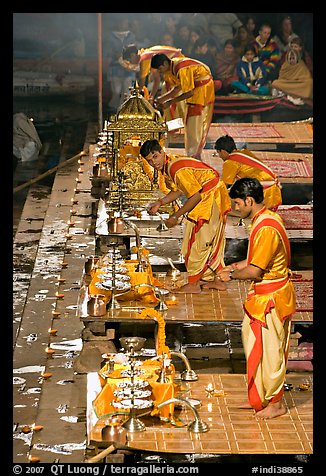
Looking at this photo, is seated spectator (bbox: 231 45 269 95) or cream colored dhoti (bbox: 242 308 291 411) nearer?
cream colored dhoti (bbox: 242 308 291 411)

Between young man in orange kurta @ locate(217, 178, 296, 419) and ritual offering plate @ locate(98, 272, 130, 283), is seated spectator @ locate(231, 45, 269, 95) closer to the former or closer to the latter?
ritual offering plate @ locate(98, 272, 130, 283)

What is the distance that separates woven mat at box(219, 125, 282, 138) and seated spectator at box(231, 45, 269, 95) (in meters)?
2.03

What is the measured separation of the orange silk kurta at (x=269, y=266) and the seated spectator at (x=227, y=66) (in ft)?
45.5

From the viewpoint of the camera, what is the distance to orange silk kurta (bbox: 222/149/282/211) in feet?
50.2

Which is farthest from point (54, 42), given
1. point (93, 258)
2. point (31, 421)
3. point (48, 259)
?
point (31, 421)

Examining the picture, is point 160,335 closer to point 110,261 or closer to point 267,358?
point 267,358

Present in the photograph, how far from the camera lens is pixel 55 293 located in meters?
15.3

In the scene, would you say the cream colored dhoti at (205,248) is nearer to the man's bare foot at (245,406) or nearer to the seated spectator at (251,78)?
the man's bare foot at (245,406)

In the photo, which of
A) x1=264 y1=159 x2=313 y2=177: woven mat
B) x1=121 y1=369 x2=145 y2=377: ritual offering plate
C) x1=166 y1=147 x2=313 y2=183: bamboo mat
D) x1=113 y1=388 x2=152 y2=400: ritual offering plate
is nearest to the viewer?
x1=113 y1=388 x2=152 y2=400: ritual offering plate

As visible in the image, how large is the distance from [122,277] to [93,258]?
791 millimetres

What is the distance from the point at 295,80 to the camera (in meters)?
25.3

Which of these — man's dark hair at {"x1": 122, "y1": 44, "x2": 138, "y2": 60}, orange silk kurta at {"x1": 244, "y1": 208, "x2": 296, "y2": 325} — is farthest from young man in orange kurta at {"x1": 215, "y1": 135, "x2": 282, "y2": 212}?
man's dark hair at {"x1": 122, "y1": 44, "x2": 138, "y2": 60}
